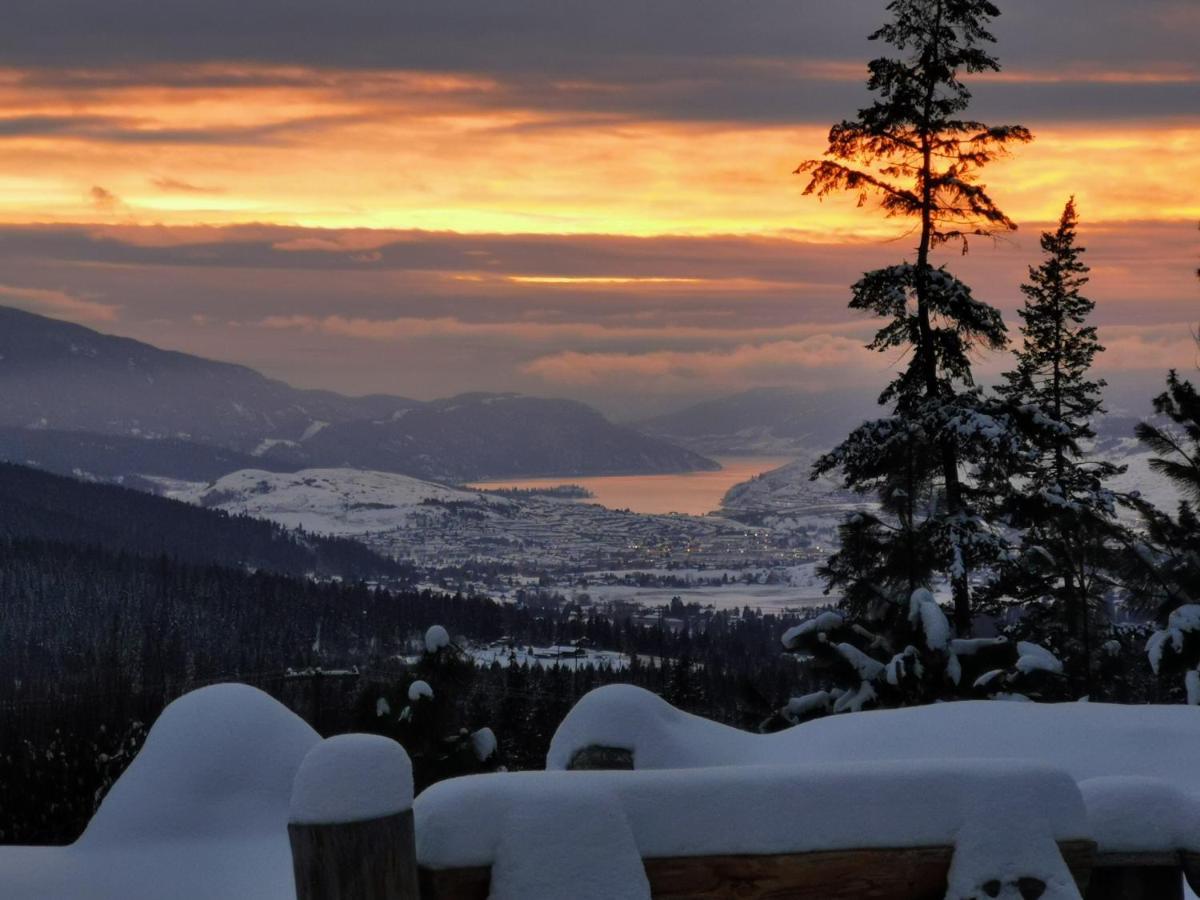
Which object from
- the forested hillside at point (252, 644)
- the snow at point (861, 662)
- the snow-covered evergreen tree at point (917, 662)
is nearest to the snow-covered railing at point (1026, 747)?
the snow-covered evergreen tree at point (917, 662)

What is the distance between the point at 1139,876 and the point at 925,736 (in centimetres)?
349

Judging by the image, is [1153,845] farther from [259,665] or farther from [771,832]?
[259,665]

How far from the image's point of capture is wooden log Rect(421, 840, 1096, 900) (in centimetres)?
462

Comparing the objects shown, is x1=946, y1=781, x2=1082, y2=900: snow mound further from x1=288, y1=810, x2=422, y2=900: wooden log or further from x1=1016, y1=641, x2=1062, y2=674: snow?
x1=1016, y1=641, x2=1062, y2=674: snow

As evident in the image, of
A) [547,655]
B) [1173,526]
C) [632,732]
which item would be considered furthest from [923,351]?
[547,655]

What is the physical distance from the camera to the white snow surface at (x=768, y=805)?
A: 4.40 m

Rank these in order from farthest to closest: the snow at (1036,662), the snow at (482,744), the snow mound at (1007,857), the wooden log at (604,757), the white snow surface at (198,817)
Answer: the snow at (482,744) → the snow at (1036,662) → the wooden log at (604,757) → the white snow surface at (198,817) → the snow mound at (1007,857)

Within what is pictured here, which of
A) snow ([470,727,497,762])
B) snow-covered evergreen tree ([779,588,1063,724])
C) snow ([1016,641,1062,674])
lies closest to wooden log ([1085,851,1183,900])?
snow-covered evergreen tree ([779,588,1063,724])

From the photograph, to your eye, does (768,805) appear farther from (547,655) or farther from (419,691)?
(547,655)

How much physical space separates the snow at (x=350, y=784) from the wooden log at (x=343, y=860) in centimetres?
3

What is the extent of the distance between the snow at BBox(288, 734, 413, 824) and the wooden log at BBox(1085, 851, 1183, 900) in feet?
9.41

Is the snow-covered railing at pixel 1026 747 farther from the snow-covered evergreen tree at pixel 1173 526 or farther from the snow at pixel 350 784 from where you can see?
the snow-covered evergreen tree at pixel 1173 526

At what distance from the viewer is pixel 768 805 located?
4703mm

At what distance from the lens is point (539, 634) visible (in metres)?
173
